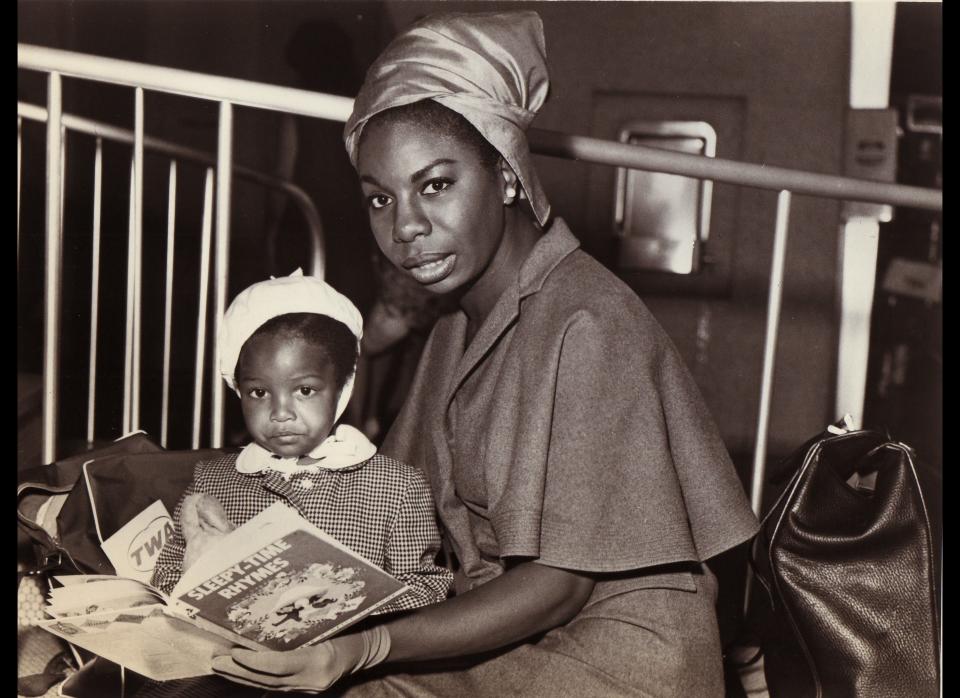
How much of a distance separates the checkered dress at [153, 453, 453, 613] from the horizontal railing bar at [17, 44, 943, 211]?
0.74 meters

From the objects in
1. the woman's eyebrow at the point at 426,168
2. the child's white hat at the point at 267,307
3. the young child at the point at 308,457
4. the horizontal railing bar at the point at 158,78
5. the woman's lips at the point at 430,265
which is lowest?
the young child at the point at 308,457

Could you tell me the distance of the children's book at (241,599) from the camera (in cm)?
121

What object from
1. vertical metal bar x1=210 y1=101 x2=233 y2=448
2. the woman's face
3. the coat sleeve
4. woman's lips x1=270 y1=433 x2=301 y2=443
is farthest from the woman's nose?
vertical metal bar x1=210 y1=101 x2=233 y2=448

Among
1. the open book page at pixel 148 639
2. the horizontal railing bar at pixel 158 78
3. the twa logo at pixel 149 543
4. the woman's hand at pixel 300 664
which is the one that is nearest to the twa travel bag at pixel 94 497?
the twa logo at pixel 149 543

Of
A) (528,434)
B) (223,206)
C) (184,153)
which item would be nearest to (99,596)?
(528,434)

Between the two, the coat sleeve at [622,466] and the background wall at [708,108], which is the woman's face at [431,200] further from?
the background wall at [708,108]

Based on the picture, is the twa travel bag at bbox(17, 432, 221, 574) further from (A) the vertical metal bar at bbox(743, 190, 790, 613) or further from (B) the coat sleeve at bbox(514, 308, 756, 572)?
(A) the vertical metal bar at bbox(743, 190, 790, 613)

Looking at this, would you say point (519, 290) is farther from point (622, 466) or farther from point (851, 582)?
point (851, 582)

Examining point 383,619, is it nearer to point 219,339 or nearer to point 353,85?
point 219,339

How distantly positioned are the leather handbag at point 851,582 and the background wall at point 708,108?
2.78 m

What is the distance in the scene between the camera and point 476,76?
156cm

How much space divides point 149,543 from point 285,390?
0.40 m

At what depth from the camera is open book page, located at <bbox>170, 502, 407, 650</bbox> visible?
3.96 ft
